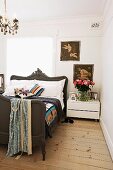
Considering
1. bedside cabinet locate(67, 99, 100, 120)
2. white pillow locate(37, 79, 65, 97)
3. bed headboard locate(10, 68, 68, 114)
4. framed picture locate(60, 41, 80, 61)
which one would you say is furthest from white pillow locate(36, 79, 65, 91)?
framed picture locate(60, 41, 80, 61)

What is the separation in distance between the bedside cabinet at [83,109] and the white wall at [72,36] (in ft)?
1.78

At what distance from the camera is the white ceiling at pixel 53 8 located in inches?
140

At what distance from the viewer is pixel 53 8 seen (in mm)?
3932

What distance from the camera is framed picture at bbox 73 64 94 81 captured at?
15.0 feet

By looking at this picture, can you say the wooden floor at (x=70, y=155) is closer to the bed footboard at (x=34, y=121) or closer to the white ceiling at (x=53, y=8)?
the bed footboard at (x=34, y=121)

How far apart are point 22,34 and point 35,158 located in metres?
3.61

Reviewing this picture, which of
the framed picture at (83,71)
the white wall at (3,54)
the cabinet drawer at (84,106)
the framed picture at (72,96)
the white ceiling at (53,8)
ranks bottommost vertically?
the cabinet drawer at (84,106)

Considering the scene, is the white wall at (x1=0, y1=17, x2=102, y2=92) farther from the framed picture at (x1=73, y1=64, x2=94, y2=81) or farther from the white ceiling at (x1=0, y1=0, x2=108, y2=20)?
the white ceiling at (x1=0, y1=0, x2=108, y2=20)

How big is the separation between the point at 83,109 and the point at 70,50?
1.63 metres

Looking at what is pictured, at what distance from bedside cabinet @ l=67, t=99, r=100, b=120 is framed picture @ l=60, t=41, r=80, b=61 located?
1193mm

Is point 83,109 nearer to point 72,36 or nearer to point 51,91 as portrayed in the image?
point 51,91

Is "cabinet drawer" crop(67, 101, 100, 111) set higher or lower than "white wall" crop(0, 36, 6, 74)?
lower

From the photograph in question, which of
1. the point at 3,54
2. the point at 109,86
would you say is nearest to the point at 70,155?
the point at 109,86

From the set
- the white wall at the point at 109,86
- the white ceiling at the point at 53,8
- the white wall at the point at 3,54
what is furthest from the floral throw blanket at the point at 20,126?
the white wall at the point at 3,54
